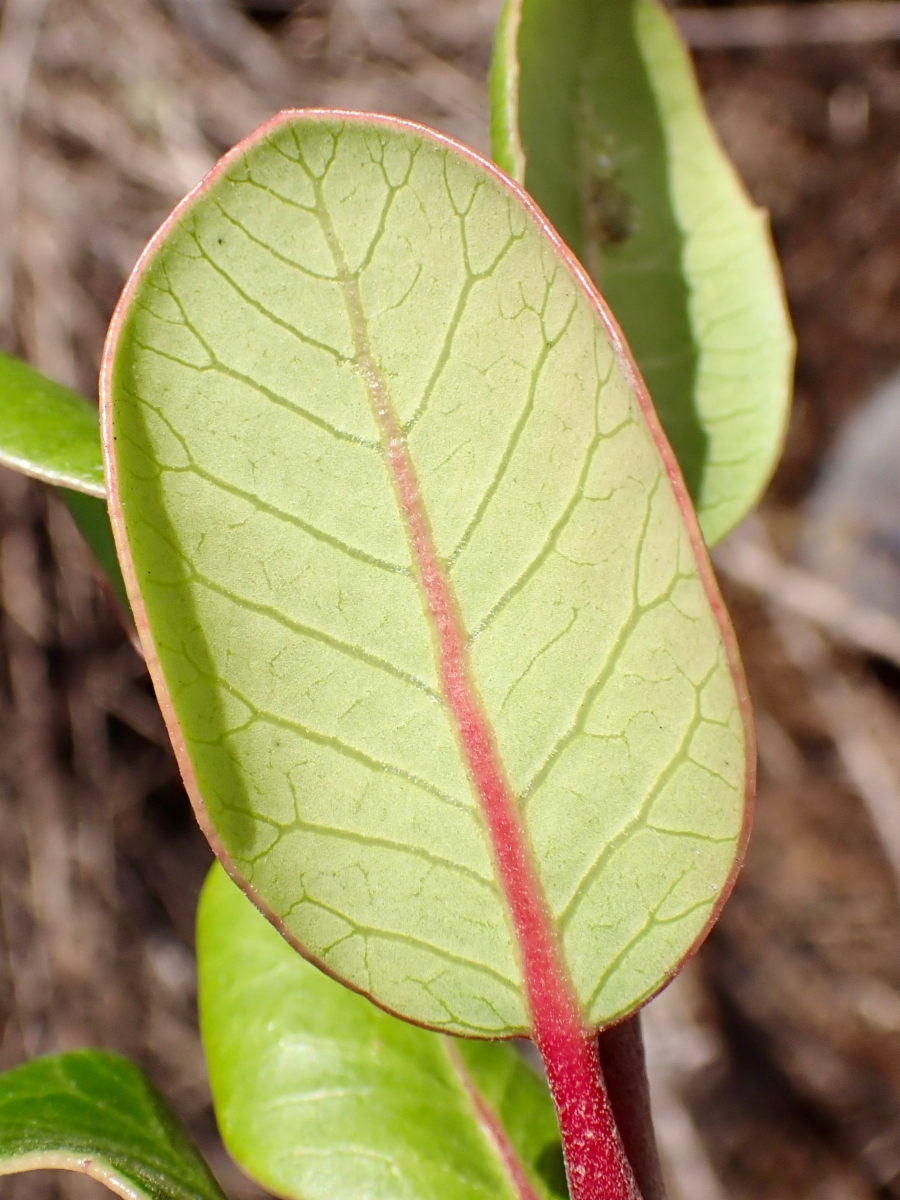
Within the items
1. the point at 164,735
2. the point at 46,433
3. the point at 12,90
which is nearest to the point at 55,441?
the point at 46,433

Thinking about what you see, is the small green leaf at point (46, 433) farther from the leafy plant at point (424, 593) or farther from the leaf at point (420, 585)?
the leaf at point (420, 585)

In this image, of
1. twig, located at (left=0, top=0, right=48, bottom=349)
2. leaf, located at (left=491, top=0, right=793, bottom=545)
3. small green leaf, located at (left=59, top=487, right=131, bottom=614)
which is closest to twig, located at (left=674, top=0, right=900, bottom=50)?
twig, located at (left=0, top=0, right=48, bottom=349)

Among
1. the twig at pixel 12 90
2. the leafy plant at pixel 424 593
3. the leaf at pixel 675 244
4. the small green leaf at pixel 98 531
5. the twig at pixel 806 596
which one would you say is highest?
the twig at pixel 12 90

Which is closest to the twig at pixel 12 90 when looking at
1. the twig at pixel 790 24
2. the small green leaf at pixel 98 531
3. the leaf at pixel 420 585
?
the twig at pixel 790 24

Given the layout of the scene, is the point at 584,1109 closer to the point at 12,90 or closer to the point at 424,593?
the point at 424,593

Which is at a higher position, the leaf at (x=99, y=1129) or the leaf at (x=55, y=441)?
the leaf at (x=55, y=441)

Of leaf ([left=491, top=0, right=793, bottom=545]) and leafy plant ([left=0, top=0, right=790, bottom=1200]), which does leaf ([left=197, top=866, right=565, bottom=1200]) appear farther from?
leaf ([left=491, top=0, right=793, bottom=545])

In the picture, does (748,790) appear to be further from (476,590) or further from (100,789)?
(100,789)
